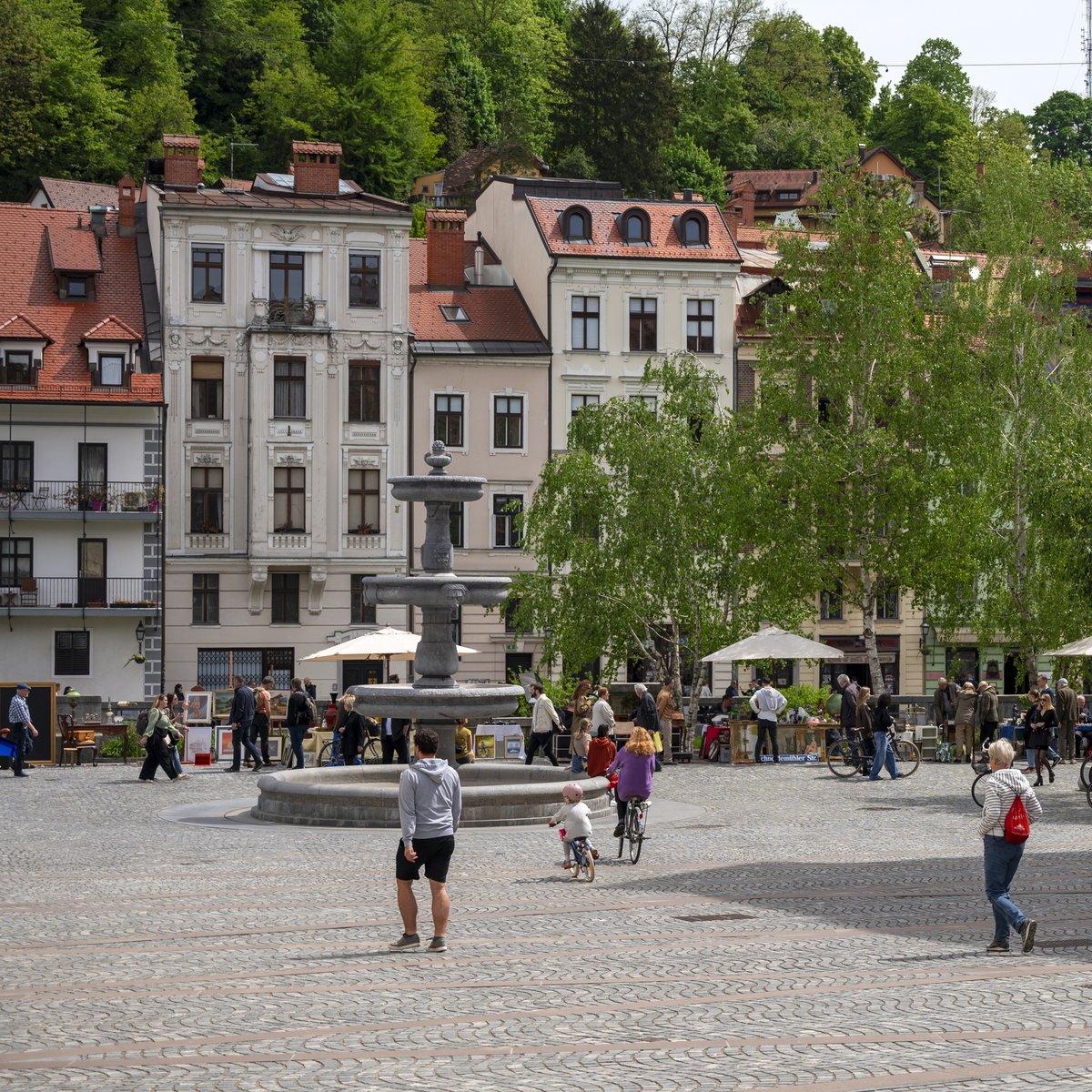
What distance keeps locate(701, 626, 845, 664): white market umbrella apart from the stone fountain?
11.9 meters

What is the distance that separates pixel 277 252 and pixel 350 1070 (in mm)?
47827

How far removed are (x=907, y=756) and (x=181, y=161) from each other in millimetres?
32293

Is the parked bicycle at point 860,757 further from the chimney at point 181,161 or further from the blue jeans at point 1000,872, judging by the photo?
the chimney at point 181,161

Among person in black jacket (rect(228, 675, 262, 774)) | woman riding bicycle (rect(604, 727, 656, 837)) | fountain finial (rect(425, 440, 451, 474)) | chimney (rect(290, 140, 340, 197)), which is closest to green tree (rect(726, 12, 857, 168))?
chimney (rect(290, 140, 340, 197))

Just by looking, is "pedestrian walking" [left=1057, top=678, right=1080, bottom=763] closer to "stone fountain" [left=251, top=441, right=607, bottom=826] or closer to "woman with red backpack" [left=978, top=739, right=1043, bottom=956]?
"stone fountain" [left=251, top=441, right=607, bottom=826]

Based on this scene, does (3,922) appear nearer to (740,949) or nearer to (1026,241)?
(740,949)

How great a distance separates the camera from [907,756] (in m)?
39.1

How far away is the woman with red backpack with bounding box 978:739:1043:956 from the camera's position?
1533 cm

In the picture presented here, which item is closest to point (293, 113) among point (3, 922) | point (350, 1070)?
point (3, 922)

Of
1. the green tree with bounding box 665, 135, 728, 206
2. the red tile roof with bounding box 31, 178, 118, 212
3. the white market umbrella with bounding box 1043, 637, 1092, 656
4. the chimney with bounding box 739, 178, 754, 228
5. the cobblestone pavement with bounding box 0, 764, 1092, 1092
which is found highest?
the green tree with bounding box 665, 135, 728, 206

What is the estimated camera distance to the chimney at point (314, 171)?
58.8 m

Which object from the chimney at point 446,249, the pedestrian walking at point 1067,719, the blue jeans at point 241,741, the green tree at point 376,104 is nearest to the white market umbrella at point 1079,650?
the pedestrian walking at point 1067,719

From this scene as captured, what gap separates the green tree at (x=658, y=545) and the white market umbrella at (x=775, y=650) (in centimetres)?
217

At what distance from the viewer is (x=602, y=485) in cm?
4778
